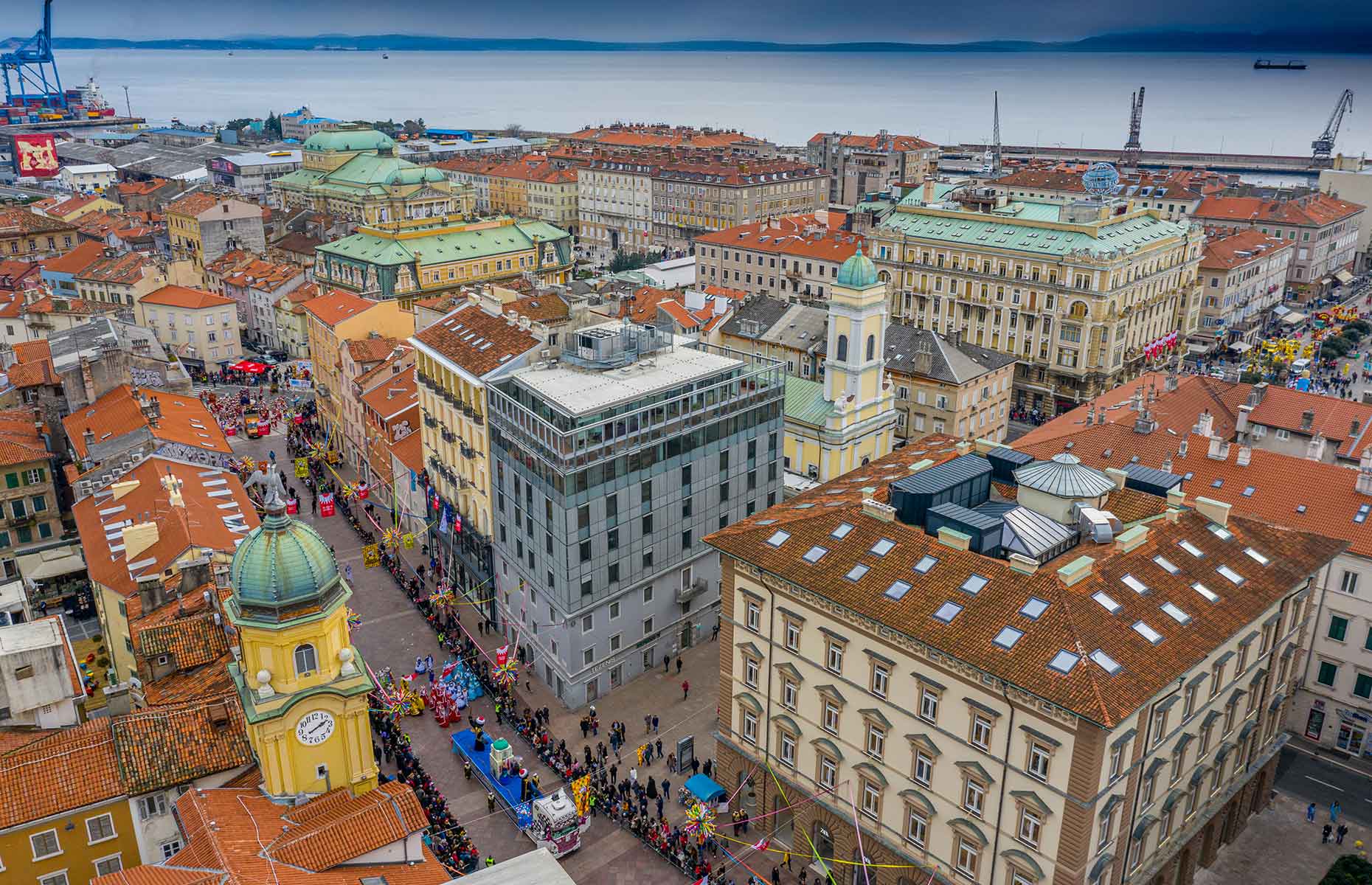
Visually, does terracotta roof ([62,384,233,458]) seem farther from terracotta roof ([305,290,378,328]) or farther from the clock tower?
the clock tower

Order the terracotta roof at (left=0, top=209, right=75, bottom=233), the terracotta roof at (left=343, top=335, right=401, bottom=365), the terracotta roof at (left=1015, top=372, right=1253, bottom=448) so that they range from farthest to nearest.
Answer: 1. the terracotta roof at (left=0, top=209, right=75, bottom=233)
2. the terracotta roof at (left=343, top=335, right=401, bottom=365)
3. the terracotta roof at (left=1015, top=372, right=1253, bottom=448)

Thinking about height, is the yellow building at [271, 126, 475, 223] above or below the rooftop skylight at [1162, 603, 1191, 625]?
above

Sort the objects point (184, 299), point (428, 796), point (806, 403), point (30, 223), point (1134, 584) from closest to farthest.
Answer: point (1134, 584)
point (428, 796)
point (806, 403)
point (184, 299)
point (30, 223)

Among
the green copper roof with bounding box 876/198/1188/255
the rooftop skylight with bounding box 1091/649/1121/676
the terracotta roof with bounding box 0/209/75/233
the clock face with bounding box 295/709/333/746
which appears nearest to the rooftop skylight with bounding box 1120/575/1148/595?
the rooftop skylight with bounding box 1091/649/1121/676

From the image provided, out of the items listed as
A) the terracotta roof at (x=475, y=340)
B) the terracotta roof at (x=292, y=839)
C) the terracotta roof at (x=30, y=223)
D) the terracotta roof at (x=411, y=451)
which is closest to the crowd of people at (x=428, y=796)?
the terracotta roof at (x=292, y=839)

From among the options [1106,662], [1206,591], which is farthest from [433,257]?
[1106,662]

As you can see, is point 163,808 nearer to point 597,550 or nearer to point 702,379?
point 597,550

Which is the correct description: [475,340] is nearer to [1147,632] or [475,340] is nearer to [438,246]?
[1147,632]
